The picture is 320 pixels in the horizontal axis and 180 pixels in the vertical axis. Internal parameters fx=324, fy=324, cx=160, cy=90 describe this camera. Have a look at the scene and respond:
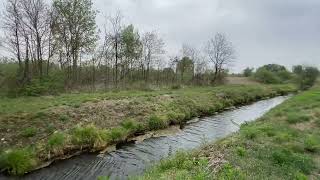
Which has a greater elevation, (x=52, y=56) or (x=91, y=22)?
(x=91, y=22)

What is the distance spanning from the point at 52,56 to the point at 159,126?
1907 centimetres

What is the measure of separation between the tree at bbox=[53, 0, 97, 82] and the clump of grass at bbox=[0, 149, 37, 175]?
891 inches

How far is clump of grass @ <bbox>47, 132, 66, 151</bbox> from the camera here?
567 inches

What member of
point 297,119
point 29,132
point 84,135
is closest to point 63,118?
point 84,135

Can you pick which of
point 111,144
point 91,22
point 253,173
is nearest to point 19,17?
point 91,22

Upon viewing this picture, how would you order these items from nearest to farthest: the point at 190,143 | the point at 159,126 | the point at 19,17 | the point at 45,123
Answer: the point at 45,123
the point at 190,143
the point at 159,126
the point at 19,17

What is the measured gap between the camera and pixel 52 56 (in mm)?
34969

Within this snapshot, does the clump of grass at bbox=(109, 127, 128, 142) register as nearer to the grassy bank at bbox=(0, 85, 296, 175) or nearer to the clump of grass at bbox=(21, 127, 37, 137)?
the grassy bank at bbox=(0, 85, 296, 175)

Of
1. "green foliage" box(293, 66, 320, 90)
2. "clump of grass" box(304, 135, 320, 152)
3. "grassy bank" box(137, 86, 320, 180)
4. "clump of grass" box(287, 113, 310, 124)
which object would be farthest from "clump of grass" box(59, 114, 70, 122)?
"green foliage" box(293, 66, 320, 90)

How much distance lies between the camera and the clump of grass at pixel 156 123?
20.7 metres

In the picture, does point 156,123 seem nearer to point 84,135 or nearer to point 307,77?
point 84,135

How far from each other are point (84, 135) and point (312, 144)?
33.7ft

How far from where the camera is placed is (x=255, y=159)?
10.3 meters

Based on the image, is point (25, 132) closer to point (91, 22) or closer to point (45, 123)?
point (45, 123)
